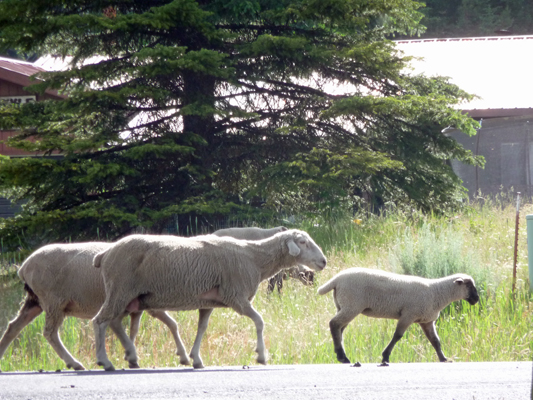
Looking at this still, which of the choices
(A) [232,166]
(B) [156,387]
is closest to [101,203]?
(A) [232,166]

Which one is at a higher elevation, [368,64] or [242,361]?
[368,64]

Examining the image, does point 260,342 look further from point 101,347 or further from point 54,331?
point 54,331

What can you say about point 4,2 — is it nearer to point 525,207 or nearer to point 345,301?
point 345,301

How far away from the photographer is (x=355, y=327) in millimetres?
8797

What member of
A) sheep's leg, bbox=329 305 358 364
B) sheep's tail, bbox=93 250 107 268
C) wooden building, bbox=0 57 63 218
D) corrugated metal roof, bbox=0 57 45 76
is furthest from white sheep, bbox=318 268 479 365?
wooden building, bbox=0 57 63 218

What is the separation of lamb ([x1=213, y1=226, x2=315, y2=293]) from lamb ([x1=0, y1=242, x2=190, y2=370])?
103 inches

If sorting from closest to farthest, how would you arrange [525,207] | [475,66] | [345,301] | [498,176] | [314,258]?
1. [314,258]
2. [345,301]
3. [525,207]
4. [498,176]
5. [475,66]

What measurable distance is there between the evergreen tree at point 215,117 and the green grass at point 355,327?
1687 millimetres

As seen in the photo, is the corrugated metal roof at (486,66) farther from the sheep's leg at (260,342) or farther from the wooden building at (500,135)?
the sheep's leg at (260,342)

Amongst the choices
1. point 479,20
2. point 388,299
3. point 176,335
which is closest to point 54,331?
point 176,335

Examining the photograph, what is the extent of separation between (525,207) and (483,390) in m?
12.1

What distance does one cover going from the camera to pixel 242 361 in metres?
7.67

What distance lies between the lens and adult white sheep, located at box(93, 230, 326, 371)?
19.7 ft

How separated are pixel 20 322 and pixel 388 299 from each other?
3522 mm
